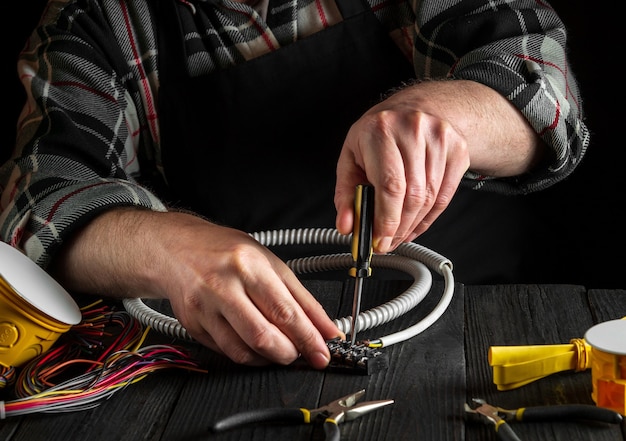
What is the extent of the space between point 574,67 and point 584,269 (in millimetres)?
429

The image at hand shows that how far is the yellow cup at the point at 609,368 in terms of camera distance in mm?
828

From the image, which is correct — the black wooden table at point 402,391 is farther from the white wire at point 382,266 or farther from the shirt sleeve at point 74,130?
the shirt sleeve at point 74,130

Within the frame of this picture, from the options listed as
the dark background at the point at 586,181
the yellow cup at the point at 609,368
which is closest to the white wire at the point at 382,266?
the yellow cup at the point at 609,368

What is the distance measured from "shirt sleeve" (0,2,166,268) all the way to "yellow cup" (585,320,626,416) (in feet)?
2.24

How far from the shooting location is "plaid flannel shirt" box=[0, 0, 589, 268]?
1.27m

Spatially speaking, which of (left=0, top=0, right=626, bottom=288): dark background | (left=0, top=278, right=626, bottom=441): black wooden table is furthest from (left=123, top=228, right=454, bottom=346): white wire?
(left=0, top=0, right=626, bottom=288): dark background

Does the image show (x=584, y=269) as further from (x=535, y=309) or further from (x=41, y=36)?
(x=41, y=36)

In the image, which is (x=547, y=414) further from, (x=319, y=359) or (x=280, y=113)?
(x=280, y=113)

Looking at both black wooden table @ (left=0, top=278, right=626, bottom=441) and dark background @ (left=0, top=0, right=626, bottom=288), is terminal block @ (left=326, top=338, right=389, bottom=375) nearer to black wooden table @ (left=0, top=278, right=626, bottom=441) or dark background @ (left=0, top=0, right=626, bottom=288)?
black wooden table @ (left=0, top=278, right=626, bottom=441)

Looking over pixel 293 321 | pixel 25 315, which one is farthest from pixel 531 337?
pixel 25 315

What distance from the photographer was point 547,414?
83 centimetres

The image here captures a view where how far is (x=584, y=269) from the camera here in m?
1.82

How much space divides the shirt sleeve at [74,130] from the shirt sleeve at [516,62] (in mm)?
515

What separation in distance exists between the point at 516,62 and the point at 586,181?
56 centimetres
